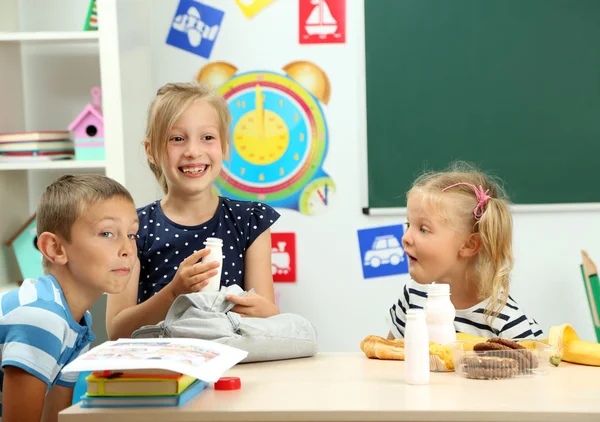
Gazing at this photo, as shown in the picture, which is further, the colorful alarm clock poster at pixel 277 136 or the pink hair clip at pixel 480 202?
the colorful alarm clock poster at pixel 277 136

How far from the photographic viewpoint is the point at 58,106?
3219 mm

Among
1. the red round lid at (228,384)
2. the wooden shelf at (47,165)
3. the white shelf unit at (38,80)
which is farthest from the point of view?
the white shelf unit at (38,80)

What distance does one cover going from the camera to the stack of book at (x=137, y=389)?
121 cm

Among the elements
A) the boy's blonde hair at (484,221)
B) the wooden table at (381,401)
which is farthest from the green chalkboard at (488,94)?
the wooden table at (381,401)

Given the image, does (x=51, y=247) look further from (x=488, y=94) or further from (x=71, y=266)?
(x=488, y=94)

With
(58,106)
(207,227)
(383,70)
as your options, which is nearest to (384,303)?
(383,70)

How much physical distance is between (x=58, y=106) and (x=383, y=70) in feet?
4.41

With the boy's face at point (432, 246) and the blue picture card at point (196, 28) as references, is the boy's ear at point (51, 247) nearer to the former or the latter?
the boy's face at point (432, 246)

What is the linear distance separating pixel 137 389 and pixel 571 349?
33.5 inches

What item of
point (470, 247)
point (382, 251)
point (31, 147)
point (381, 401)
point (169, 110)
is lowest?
point (382, 251)

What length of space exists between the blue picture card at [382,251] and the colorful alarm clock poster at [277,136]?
222 mm

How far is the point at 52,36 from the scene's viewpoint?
288cm

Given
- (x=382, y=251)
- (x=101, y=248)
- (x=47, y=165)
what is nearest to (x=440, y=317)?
(x=101, y=248)

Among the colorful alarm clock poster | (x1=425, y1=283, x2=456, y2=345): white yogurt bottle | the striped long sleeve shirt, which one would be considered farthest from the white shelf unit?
(x1=425, y1=283, x2=456, y2=345): white yogurt bottle
